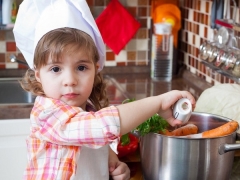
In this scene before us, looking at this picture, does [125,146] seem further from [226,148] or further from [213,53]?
[213,53]

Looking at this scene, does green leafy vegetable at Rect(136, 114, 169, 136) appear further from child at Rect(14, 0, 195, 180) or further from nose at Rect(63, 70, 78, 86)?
nose at Rect(63, 70, 78, 86)

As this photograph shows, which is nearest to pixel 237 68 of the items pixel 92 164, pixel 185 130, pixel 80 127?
pixel 185 130

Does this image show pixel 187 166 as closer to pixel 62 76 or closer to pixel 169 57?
pixel 62 76

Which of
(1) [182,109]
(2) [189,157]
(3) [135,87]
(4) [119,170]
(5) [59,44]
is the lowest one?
(3) [135,87]

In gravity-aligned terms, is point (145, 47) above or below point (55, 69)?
below

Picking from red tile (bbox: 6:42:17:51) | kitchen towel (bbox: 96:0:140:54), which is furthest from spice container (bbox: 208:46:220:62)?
red tile (bbox: 6:42:17:51)

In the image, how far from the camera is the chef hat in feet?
3.87

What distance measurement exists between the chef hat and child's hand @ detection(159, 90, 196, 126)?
229 mm

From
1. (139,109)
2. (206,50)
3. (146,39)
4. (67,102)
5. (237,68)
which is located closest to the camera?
(139,109)

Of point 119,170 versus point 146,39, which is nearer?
point 119,170

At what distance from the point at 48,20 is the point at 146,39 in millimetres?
1337

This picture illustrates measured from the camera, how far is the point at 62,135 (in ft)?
3.59

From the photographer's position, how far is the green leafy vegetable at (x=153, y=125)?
1211 millimetres

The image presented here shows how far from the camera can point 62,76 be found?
1.16m
